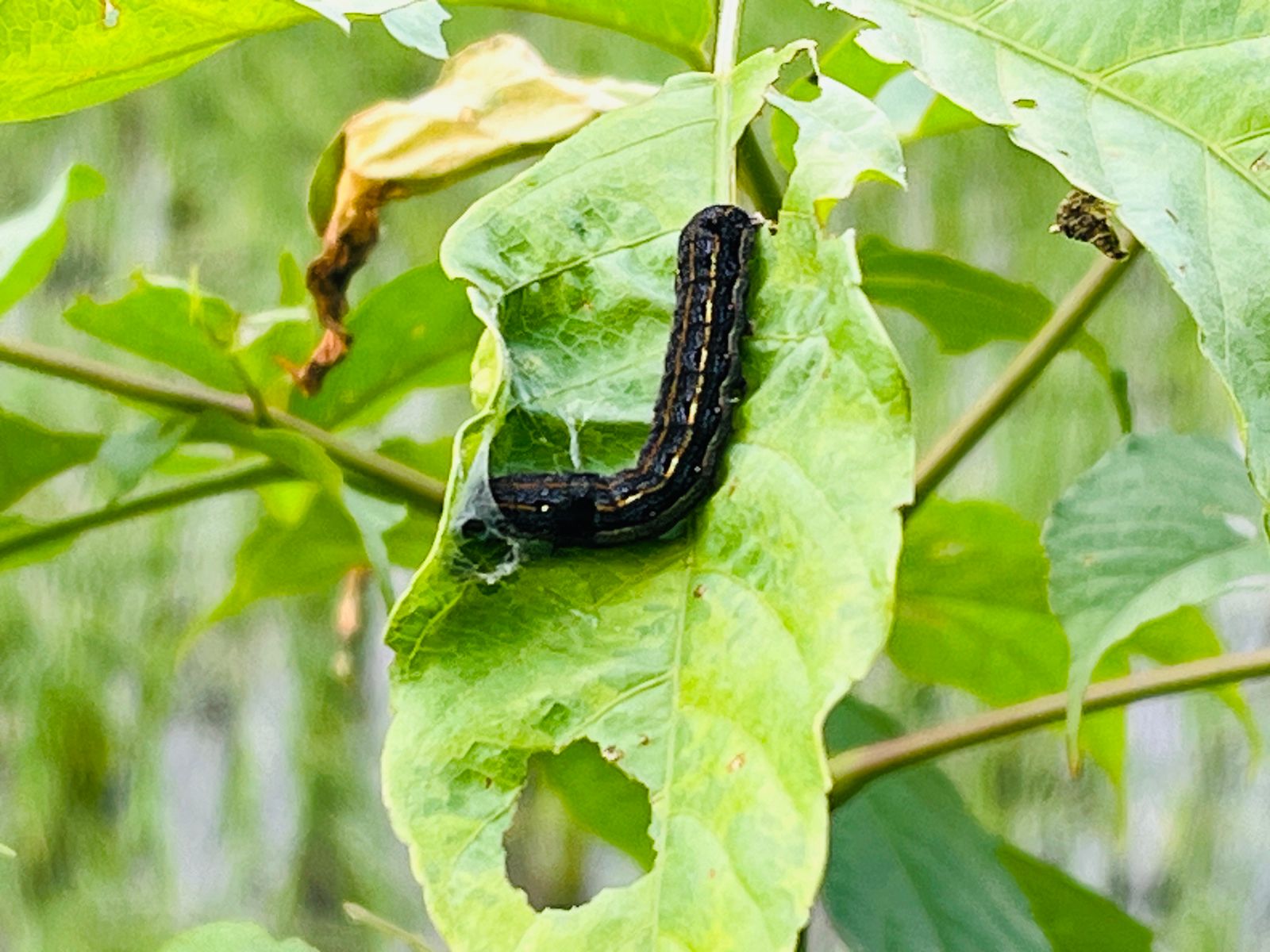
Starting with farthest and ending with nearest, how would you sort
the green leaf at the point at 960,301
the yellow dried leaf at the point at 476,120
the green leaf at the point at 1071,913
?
the green leaf at the point at 1071,913 → the green leaf at the point at 960,301 → the yellow dried leaf at the point at 476,120

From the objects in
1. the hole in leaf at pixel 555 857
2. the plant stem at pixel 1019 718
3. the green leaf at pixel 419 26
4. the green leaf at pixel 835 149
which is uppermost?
the green leaf at pixel 419 26

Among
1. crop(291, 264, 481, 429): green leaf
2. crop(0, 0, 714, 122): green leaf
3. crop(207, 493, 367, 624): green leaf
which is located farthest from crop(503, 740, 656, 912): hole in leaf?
crop(0, 0, 714, 122): green leaf

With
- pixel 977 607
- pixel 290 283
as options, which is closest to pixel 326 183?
pixel 290 283

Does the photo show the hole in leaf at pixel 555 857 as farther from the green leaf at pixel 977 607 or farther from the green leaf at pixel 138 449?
the green leaf at pixel 138 449

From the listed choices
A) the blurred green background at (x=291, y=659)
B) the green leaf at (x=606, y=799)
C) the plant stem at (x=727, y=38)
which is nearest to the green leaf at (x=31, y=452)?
the green leaf at (x=606, y=799)

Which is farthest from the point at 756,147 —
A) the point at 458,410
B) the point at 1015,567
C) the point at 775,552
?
the point at 458,410

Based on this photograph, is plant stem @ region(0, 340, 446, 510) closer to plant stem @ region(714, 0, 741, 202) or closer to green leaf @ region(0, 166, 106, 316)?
green leaf @ region(0, 166, 106, 316)
